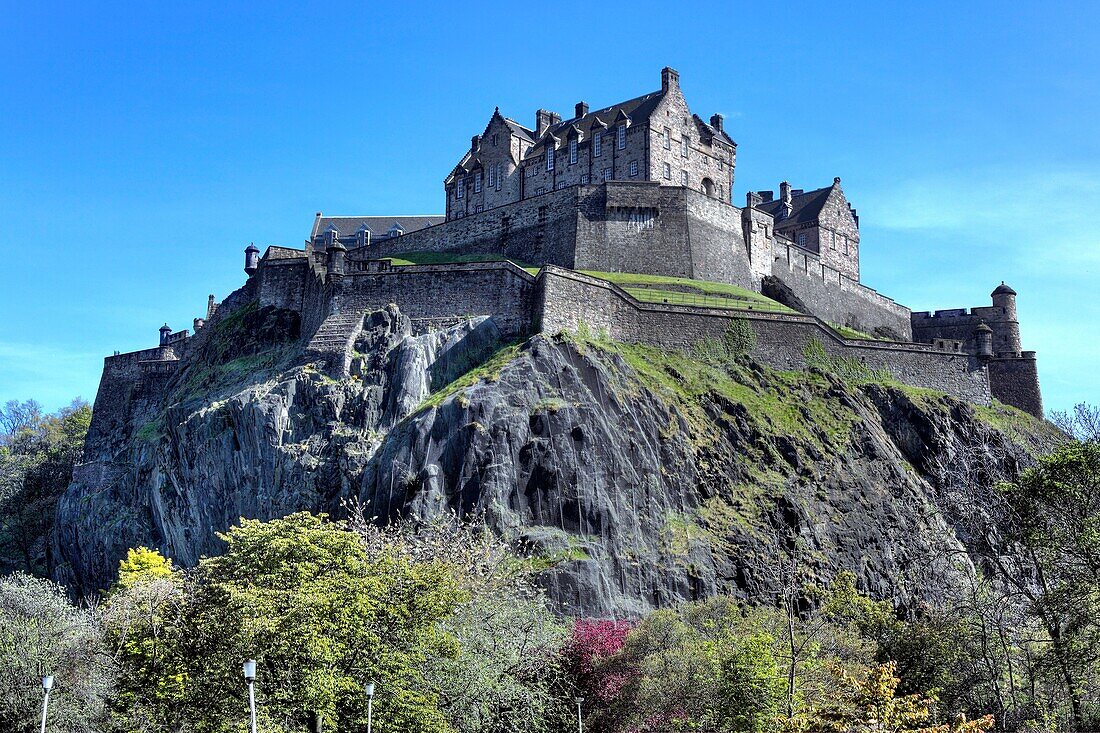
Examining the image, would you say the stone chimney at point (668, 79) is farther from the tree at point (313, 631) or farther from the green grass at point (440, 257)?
the tree at point (313, 631)

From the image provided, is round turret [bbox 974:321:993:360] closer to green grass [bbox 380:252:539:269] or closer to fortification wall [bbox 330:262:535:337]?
green grass [bbox 380:252:539:269]

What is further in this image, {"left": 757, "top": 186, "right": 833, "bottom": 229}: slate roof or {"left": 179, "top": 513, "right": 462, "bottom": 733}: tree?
{"left": 757, "top": 186, "right": 833, "bottom": 229}: slate roof

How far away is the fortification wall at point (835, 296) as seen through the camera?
78.7 meters

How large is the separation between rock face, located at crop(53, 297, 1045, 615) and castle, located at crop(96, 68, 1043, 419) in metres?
2.12

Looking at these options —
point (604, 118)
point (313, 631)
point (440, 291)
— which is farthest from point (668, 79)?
point (313, 631)

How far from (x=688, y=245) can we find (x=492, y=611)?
3511cm

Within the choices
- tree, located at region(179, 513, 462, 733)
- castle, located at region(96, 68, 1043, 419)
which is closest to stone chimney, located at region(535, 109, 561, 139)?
castle, located at region(96, 68, 1043, 419)

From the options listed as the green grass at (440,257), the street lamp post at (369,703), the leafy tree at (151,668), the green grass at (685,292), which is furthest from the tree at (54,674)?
the green grass at (440,257)

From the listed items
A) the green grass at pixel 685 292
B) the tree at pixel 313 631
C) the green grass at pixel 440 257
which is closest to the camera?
the tree at pixel 313 631

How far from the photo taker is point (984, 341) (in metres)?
74.6

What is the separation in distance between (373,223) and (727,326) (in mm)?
42374

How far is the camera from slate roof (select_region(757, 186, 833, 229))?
8944 cm

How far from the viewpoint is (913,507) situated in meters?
57.3

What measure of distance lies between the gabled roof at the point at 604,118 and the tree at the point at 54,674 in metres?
48.9
